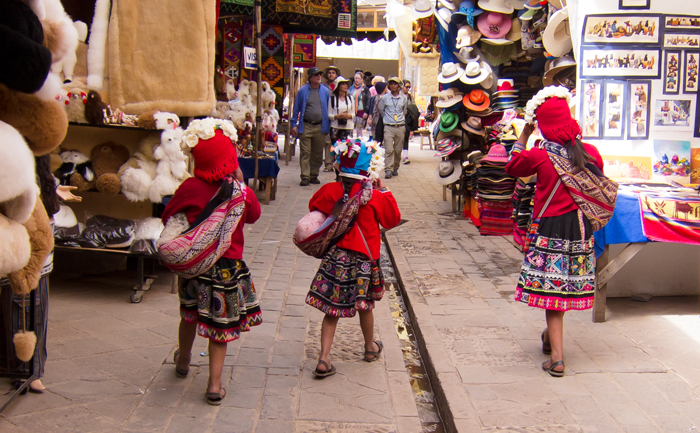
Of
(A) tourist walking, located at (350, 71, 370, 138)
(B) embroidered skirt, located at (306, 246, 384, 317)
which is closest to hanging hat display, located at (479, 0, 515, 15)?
(B) embroidered skirt, located at (306, 246, 384, 317)

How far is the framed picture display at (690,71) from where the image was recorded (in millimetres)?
5570

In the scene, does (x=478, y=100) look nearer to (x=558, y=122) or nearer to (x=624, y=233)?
(x=624, y=233)

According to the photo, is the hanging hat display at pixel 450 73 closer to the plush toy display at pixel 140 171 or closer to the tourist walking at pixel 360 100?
the plush toy display at pixel 140 171

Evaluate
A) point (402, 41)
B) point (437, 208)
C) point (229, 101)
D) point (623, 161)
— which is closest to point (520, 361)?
point (623, 161)

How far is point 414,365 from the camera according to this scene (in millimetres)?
4527

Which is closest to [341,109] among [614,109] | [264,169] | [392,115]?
[392,115]

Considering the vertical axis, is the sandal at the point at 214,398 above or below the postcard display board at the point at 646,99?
below

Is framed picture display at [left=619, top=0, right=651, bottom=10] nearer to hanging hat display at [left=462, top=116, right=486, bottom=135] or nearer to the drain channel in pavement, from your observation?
the drain channel in pavement

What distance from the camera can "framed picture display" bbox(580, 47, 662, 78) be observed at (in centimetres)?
560

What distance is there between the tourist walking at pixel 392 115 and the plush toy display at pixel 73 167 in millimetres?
8538

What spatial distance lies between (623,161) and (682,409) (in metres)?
2.73

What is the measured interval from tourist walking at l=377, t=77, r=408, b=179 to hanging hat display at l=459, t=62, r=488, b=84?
13.8 ft

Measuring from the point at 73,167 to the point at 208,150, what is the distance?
2693mm

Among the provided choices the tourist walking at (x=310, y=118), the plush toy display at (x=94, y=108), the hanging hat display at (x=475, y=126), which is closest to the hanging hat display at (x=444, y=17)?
the hanging hat display at (x=475, y=126)
